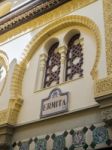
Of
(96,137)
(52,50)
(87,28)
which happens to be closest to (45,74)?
(52,50)

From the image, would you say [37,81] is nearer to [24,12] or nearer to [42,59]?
[42,59]

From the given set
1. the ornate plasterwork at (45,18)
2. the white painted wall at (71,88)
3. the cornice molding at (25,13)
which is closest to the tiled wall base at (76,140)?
the white painted wall at (71,88)

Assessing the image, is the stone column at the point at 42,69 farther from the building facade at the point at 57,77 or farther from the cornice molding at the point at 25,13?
the cornice molding at the point at 25,13

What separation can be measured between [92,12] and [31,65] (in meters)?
2.13

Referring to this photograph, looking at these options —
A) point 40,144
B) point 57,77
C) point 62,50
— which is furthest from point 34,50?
point 40,144

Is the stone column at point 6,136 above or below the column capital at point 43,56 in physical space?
below

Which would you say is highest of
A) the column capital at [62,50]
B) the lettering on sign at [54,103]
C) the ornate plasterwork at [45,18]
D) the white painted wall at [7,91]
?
the ornate plasterwork at [45,18]

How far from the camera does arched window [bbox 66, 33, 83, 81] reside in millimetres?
6125

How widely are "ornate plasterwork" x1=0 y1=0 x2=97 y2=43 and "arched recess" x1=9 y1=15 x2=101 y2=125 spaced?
30 cm

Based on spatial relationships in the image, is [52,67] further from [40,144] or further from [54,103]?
[40,144]

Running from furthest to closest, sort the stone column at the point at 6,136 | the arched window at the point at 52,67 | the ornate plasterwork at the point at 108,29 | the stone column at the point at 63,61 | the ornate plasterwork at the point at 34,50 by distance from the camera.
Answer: the arched window at the point at 52,67 < the stone column at the point at 63,61 < the ornate plasterwork at the point at 34,50 < the stone column at the point at 6,136 < the ornate plasterwork at the point at 108,29

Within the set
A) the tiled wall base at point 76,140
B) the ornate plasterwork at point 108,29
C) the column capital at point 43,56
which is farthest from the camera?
the column capital at point 43,56

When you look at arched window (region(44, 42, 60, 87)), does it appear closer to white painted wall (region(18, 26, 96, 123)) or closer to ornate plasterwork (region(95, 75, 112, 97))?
white painted wall (region(18, 26, 96, 123))

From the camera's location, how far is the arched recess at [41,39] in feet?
20.6
